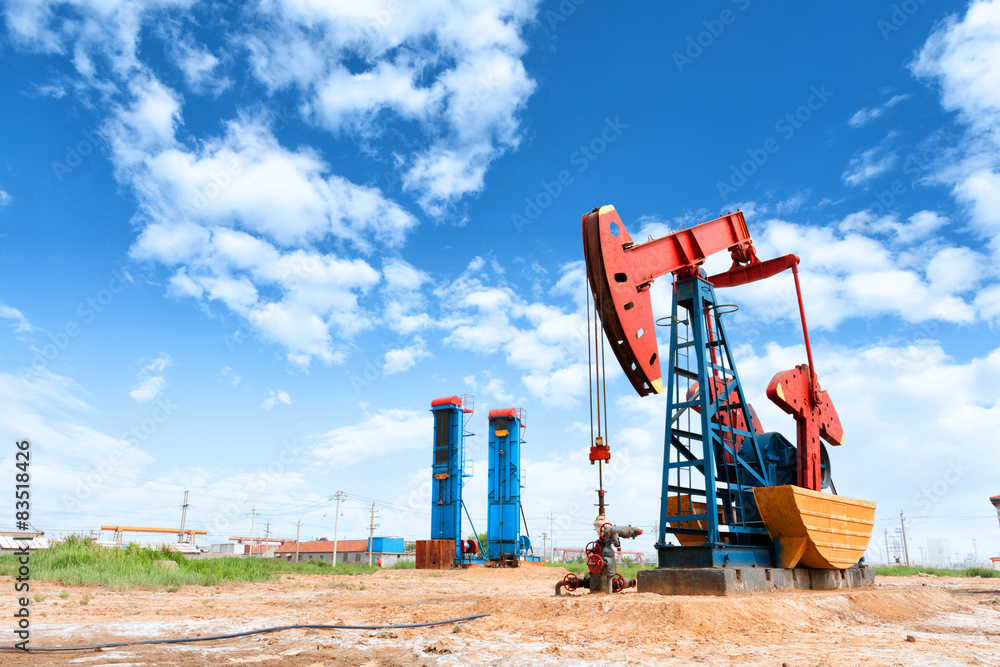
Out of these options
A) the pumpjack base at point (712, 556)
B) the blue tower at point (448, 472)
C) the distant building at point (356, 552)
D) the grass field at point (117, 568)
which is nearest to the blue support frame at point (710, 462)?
the pumpjack base at point (712, 556)

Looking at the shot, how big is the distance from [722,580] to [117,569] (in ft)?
44.4

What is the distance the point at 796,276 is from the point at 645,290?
4147 mm

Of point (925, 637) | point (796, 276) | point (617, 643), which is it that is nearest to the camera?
point (617, 643)

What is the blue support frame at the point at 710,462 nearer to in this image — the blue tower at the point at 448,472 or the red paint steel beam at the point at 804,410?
the red paint steel beam at the point at 804,410

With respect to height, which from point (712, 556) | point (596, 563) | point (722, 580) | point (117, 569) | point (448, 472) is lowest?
point (117, 569)

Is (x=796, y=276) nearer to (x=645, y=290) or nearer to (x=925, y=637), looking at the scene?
(x=645, y=290)

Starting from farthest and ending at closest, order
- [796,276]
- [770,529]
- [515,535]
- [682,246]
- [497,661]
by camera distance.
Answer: [515,535] → [796,276] → [682,246] → [770,529] → [497,661]

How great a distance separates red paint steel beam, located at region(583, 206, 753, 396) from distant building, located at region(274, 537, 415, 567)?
5040 cm

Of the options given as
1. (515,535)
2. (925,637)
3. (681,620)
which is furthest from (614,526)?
(515,535)

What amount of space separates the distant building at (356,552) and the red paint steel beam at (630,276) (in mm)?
50396

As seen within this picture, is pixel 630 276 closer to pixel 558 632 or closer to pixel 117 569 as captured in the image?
pixel 558 632

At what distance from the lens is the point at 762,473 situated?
1177cm

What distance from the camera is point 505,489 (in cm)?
3175

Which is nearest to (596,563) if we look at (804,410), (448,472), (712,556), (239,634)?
(712,556)
